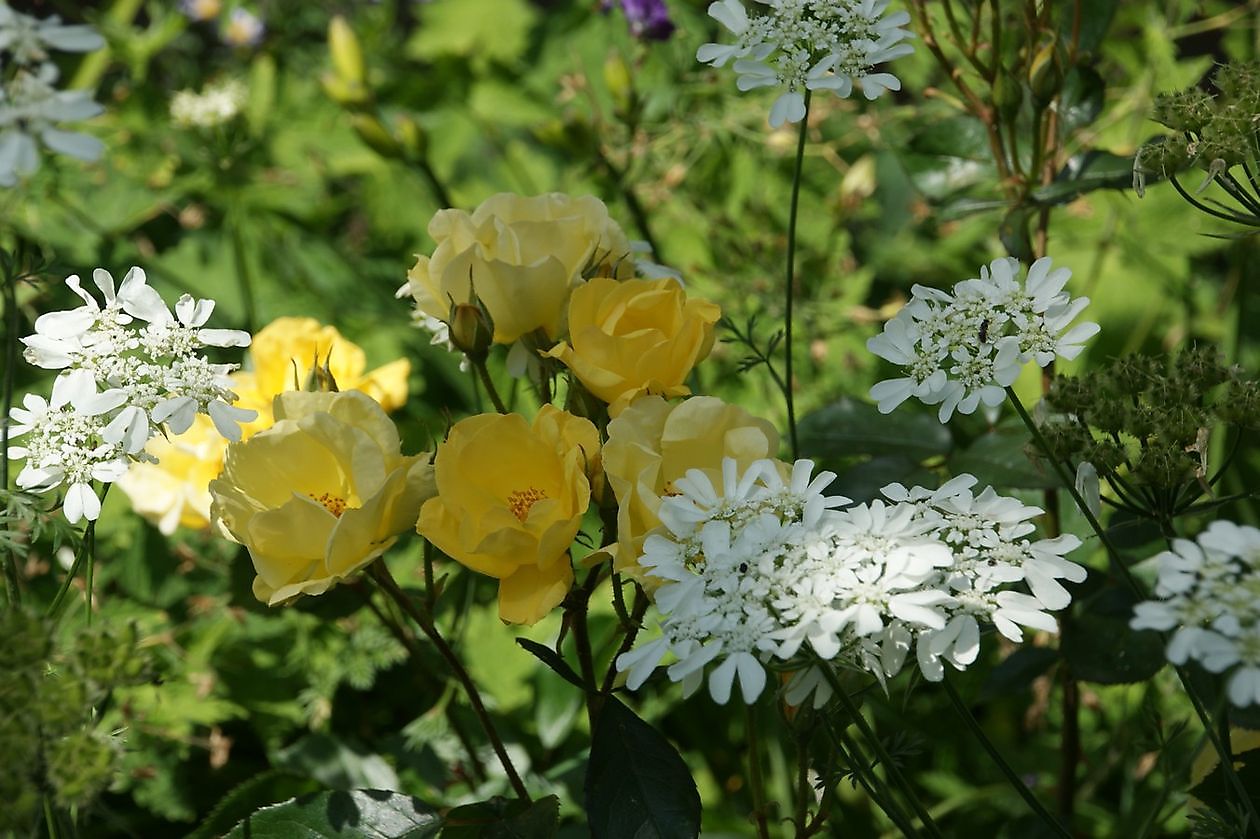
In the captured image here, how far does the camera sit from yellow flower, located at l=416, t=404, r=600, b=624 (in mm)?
804

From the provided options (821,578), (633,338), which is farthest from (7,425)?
(821,578)

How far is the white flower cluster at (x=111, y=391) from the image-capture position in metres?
0.82

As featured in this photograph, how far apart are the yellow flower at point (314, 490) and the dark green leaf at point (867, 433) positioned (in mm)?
540

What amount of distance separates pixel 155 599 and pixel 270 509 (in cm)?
84

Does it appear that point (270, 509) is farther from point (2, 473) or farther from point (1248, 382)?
point (1248, 382)

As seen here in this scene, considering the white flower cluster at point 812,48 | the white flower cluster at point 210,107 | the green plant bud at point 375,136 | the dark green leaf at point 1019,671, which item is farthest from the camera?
the white flower cluster at point 210,107

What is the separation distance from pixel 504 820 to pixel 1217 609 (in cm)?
54

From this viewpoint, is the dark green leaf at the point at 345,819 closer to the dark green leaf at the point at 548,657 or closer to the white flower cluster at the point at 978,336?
the dark green leaf at the point at 548,657

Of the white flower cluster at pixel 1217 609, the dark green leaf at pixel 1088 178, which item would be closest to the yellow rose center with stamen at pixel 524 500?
the white flower cluster at pixel 1217 609

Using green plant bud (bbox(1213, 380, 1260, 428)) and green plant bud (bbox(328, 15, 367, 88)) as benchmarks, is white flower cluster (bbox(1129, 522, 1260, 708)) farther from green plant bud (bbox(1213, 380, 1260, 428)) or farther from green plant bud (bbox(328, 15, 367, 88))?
green plant bud (bbox(328, 15, 367, 88))

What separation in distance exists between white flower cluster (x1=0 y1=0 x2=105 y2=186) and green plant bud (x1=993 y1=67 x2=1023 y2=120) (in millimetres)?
816

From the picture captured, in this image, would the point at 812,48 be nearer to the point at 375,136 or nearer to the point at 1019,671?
the point at 1019,671

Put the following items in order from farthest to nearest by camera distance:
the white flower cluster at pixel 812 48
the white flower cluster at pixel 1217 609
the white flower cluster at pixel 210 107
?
the white flower cluster at pixel 210 107
the white flower cluster at pixel 812 48
the white flower cluster at pixel 1217 609

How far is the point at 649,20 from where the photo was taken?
1.64 metres
